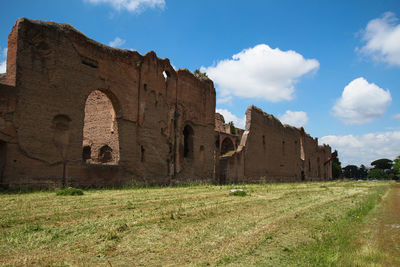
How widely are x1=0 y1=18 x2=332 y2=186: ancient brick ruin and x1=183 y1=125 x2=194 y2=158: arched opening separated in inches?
2.6

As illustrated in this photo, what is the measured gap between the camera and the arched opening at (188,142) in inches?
805

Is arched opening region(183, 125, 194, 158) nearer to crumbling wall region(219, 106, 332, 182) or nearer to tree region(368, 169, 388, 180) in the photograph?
crumbling wall region(219, 106, 332, 182)

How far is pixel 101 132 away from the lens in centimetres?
1625

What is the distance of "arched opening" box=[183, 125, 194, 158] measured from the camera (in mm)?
20453

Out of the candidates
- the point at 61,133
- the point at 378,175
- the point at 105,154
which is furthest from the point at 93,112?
the point at 378,175

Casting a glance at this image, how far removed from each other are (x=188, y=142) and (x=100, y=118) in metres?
6.24

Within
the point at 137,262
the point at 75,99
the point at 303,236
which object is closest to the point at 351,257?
the point at 303,236

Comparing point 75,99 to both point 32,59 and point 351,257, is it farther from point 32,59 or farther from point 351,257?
point 351,257

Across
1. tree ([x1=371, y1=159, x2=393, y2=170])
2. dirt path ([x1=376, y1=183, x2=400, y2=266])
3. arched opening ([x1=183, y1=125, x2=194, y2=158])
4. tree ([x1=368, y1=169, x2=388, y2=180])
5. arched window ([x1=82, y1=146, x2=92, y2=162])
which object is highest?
tree ([x1=371, y1=159, x2=393, y2=170])

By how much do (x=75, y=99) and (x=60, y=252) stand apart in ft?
35.4

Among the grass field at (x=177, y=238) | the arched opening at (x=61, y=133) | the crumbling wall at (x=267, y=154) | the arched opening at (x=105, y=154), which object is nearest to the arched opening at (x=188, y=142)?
the crumbling wall at (x=267, y=154)

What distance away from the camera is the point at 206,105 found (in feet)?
71.5

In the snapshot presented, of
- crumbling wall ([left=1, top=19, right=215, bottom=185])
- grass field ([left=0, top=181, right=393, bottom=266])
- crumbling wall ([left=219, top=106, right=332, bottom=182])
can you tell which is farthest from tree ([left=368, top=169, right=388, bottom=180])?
grass field ([left=0, top=181, right=393, bottom=266])

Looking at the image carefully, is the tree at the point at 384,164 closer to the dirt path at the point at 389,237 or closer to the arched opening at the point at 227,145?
the arched opening at the point at 227,145
